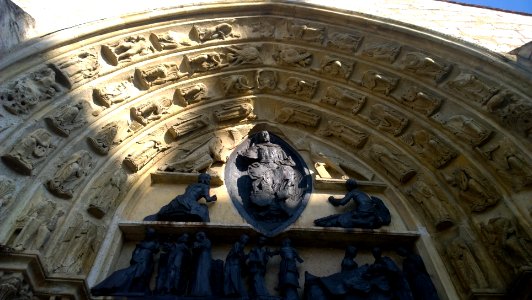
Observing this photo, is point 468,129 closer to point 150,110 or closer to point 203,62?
point 203,62

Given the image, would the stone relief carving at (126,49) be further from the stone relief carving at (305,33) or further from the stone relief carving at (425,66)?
the stone relief carving at (425,66)

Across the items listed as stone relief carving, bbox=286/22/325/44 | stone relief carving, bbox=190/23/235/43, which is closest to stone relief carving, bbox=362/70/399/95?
stone relief carving, bbox=286/22/325/44

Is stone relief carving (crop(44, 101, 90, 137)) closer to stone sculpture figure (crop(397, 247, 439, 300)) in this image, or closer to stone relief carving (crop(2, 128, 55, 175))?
stone relief carving (crop(2, 128, 55, 175))

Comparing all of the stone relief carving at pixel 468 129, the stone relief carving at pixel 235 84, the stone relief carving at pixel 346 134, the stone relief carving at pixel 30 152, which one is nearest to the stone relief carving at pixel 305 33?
the stone relief carving at pixel 235 84

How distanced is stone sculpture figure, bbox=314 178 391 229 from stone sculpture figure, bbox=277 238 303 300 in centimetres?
58

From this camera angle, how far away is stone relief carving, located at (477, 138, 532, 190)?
13.7ft

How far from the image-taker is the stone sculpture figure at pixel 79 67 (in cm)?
450

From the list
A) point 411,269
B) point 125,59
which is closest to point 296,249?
point 411,269

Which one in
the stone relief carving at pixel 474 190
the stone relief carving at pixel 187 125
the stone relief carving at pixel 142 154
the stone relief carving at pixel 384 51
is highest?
the stone relief carving at pixel 384 51

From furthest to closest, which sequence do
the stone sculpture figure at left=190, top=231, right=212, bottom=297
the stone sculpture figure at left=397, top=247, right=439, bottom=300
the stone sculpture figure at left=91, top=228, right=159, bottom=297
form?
the stone sculpture figure at left=397, top=247, right=439, bottom=300
the stone sculpture figure at left=190, top=231, right=212, bottom=297
the stone sculpture figure at left=91, top=228, right=159, bottom=297

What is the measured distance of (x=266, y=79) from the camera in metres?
6.16

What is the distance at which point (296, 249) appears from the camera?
15.4 feet

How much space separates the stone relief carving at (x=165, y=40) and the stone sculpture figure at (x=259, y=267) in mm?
2668

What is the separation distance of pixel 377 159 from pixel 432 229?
3.73 feet
